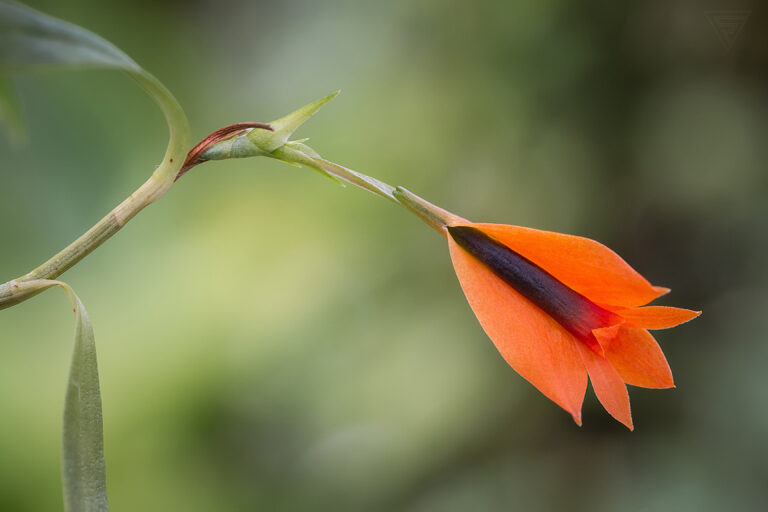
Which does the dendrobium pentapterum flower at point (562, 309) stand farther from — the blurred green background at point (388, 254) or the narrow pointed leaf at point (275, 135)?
the blurred green background at point (388, 254)

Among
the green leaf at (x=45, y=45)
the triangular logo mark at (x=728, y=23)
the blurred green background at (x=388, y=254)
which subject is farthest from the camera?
the triangular logo mark at (x=728, y=23)

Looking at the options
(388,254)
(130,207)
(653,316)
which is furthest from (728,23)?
(130,207)

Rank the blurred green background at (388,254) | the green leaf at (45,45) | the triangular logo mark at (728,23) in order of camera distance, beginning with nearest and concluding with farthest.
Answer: the green leaf at (45,45), the blurred green background at (388,254), the triangular logo mark at (728,23)

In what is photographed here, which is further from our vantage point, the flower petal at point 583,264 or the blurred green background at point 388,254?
the blurred green background at point 388,254

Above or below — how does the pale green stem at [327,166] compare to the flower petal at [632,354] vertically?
above

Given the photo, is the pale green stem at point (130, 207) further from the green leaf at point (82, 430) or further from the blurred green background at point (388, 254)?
the blurred green background at point (388, 254)

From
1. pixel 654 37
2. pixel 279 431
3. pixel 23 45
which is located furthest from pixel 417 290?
pixel 23 45

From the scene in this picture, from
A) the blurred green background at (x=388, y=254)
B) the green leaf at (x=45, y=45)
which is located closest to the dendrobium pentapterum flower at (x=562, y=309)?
the green leaf at (x=45, y=45)

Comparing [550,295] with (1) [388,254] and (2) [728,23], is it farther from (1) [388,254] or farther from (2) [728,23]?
(2) [728,23]

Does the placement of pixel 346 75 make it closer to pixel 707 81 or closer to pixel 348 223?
pixel 348 223

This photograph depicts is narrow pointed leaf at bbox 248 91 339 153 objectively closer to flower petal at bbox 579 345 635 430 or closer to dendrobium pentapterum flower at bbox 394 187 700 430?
dendrobium pentapterum flower at bbox 394 187 700 430

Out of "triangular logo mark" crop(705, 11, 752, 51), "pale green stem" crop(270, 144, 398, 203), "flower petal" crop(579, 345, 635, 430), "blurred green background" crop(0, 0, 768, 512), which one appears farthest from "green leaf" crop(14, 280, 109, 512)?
"triangular logo mark" crop(705, 11, 752, 51)
